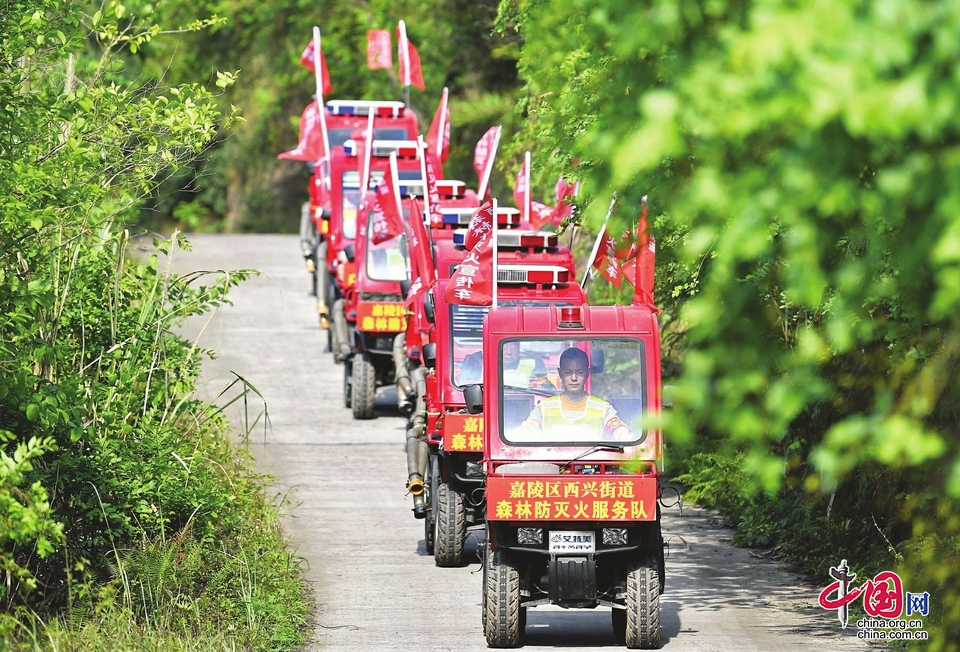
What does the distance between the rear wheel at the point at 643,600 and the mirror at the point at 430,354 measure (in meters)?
3.92

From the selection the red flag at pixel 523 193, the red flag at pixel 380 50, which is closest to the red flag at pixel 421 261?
the red flag at pixel 523 193

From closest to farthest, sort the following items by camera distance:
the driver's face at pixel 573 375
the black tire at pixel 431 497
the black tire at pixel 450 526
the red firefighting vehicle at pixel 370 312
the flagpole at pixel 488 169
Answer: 1. the driver's face at pixel 573 375
2. the black tire at pixel 450 526
3. the black tire at pixel 431 497
4. the flagpole at pixel 488 169
5. the red firefighting vehicle at pixel 370 312

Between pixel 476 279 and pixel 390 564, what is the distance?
110 inches

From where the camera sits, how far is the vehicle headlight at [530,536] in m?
10.3

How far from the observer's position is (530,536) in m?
10.3

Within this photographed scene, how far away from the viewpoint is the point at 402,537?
14922 mm

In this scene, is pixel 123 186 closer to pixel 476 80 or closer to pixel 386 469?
pixel 386 469

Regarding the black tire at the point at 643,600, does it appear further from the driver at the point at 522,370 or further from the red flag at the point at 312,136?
the red flag at the point at 312,136

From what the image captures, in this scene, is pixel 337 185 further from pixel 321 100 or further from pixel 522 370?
pixel 522 370

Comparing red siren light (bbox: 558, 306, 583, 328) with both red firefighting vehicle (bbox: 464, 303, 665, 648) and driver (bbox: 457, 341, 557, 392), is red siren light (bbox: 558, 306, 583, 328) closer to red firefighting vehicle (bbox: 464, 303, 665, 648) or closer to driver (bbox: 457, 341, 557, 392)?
red firefighting vehicle (bbox: 464, 303, 665, 648)

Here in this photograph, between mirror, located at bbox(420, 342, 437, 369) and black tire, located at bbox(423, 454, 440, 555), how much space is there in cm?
92

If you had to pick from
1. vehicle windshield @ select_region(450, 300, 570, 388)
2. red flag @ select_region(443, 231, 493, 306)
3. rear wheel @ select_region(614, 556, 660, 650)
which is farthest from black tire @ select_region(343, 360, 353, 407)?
rear wheel @ select_region(614, 556, 660, 650)

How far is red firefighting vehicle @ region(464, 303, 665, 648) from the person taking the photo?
10.2m

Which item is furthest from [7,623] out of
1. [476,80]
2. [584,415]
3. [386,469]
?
[476,80]
